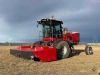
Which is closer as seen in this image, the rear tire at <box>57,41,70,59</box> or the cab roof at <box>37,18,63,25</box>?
the rear tire at <box>57,41,70,59</box>

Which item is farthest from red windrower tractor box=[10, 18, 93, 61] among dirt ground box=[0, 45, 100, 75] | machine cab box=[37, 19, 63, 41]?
dirt ground box=[0, 45, 100, 75]

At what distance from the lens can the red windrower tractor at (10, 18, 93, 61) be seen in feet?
57.2

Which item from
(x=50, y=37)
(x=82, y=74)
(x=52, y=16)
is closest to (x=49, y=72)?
(x=82, y=74)

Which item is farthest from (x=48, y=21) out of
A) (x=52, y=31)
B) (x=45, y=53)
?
(x=45, y=53)

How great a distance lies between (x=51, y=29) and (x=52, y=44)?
4.31 feet

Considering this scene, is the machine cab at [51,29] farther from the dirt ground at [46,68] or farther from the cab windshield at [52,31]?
the dirt ground at [46,68]

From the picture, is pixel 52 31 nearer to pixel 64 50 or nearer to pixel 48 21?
pixel 48 21

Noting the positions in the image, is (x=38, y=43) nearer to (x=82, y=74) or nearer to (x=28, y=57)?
(x=28, y=57)

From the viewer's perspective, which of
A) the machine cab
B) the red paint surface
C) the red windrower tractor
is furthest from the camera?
the machine cab

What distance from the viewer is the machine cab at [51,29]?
2039cm

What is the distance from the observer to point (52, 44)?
19.9 m

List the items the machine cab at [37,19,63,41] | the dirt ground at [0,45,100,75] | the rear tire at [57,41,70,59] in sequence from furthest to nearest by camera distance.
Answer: the machine cab at [37,19,63,41], the rear tire at [57,41,70,59], the dirt ground at [0,45,100,75]

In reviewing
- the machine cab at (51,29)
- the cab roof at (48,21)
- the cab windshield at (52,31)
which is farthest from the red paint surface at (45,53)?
the cab roof at (48,21)

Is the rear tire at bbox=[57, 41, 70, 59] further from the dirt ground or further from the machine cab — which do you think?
the dirt ground
